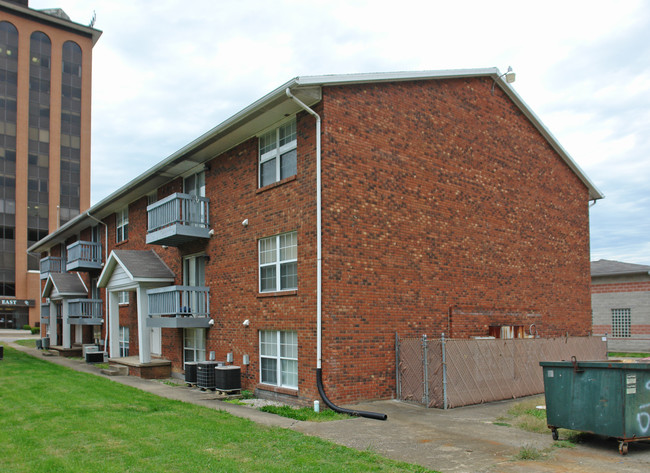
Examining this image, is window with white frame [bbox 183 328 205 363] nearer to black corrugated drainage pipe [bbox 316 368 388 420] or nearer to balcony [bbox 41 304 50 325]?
black corrugated drainage pipe [bbox 316 368 388 420]

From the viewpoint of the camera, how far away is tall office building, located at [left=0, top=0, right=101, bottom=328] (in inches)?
2377

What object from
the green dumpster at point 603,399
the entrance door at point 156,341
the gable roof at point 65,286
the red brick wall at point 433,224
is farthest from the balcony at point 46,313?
the green dumpster at point 603,399

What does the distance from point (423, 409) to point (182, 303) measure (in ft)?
25.8

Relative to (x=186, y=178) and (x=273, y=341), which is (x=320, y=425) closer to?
(x=273, y=341)

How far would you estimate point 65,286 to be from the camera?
28141mm

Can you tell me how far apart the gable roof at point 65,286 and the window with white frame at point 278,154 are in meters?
16.8

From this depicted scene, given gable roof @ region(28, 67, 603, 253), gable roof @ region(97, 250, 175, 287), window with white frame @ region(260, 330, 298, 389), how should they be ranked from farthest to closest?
gable roof @ region(97, 250, 175, 287)
window with white frame @ region(260, 330, 298, 389)
gable roof @ region(28, 67, 603, 253)

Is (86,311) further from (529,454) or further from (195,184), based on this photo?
(529,454)

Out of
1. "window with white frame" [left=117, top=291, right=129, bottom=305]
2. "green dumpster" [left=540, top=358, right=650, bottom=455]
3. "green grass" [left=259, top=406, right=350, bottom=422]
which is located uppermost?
"window with white frame" [left=117, top=291, right=129, bottom=305]

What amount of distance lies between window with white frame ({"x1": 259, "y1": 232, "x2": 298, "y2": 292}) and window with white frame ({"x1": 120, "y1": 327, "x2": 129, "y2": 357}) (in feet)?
36.2

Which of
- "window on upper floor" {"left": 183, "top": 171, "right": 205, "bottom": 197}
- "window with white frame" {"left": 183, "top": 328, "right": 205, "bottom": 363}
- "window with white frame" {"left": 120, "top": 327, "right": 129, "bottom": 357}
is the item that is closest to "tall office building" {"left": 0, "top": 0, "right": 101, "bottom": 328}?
"window with white frame" {"left": 120, "top": 327, "right": 129, "bottom": 357}

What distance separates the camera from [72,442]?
347 inches

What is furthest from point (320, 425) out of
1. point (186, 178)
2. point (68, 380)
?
point (186, 178)

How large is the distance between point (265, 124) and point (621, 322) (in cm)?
2549
